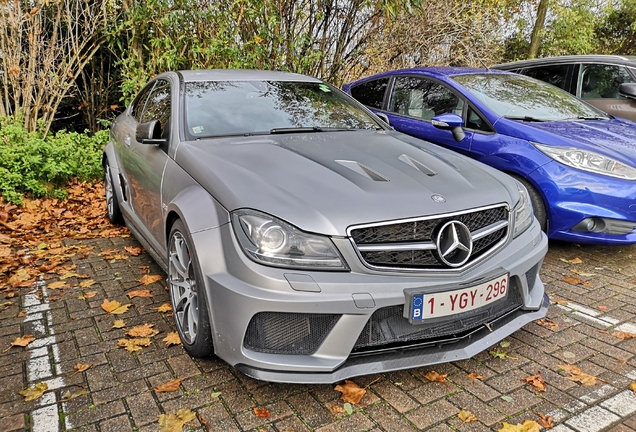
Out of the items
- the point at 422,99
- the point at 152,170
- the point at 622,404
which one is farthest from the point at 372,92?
the point at 622,404

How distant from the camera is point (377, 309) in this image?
2244 mm

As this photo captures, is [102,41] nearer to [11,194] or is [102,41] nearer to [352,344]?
[11,194]

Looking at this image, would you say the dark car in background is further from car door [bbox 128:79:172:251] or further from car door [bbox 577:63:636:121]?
car door [bbox 128:79:172:251]

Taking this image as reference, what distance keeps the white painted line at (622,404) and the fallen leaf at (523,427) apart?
16.2 inches

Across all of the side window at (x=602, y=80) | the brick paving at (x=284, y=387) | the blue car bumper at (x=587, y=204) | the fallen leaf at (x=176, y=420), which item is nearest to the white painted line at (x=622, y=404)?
the brick paving at (x=284, y=387)

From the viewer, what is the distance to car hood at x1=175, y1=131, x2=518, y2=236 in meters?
2.35

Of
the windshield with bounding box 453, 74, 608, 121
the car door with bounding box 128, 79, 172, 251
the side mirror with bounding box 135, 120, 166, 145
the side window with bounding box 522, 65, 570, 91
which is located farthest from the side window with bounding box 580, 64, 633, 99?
the side mirror with bounding box 135, 120, 166, 145

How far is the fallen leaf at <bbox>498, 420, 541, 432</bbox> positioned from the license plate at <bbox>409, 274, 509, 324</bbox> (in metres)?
0.52

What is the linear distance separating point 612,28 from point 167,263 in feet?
53.8

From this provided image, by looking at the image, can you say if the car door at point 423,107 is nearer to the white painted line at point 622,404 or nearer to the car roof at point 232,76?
the car roof at point 232,76

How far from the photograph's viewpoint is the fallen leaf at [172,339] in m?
2.97

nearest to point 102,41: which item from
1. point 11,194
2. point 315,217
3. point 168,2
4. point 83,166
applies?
point 168,2

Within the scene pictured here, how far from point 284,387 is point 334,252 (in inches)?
30.6

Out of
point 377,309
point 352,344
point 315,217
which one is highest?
point 315,217
